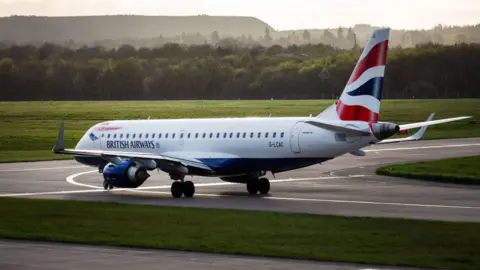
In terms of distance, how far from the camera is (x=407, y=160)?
65.8m

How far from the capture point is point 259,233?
30.1 m

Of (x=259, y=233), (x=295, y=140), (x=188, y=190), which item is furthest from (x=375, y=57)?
(x=259, y=233)

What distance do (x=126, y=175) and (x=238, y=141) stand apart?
4.92m

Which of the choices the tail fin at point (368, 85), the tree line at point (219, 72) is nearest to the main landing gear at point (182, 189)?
the tail fin at point (368, 85)

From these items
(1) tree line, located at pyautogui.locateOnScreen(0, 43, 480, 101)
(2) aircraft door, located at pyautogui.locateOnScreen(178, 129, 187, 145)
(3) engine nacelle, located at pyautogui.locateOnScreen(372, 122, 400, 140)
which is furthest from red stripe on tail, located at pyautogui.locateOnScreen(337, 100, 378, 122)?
(1) tree line, located at pyautogui.locateOnScreen(0, 43, 480, 101)

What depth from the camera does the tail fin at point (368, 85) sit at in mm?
41875

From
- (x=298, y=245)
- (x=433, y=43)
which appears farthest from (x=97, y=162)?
(x=433, y=43)

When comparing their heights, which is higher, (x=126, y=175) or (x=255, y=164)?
(x=255, y=164)

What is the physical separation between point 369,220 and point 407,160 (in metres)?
33.8

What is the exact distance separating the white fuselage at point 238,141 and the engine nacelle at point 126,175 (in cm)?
291

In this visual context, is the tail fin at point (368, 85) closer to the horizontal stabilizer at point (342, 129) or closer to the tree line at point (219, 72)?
the horizontal stabilizer at point (342, 129)

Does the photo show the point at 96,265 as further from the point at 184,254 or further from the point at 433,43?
the point at 433,43

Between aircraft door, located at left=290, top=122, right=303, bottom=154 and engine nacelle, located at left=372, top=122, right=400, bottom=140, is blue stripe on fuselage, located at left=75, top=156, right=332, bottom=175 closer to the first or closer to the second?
aircraft door, located at left=290, top=122, right=303, bottom=154

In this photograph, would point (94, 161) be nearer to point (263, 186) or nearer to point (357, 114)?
point (263, 186)
